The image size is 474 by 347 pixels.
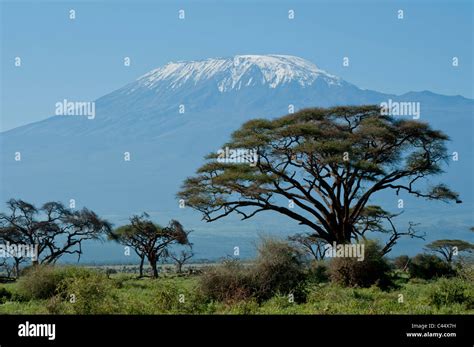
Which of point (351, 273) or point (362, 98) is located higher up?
point (362, 98)

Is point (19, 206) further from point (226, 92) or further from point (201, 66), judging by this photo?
point (226, 92)

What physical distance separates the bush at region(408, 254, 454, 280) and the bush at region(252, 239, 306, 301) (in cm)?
959

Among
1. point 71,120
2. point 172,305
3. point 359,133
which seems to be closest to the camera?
point 172,305

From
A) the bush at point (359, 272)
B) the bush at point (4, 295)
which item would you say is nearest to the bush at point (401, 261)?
the bush at point (359, 272)

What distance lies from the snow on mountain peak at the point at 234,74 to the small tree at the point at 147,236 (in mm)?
77957

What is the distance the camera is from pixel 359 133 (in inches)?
1174

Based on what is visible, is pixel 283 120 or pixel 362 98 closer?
pixel 283 120

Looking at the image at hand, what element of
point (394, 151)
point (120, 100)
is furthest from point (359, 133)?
point (120, 100)

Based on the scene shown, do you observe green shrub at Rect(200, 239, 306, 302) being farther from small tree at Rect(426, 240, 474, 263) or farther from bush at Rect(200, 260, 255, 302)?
small tree at Rect(426, 240, 474, 263)

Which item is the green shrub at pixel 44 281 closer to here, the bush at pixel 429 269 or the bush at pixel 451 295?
the bush at pixel 451 295

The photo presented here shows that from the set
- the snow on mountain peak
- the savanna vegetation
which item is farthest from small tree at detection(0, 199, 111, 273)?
the snow on mountain peak

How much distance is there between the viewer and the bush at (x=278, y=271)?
18.1m

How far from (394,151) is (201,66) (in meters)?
111

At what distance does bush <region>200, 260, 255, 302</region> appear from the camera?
58.8 ft
